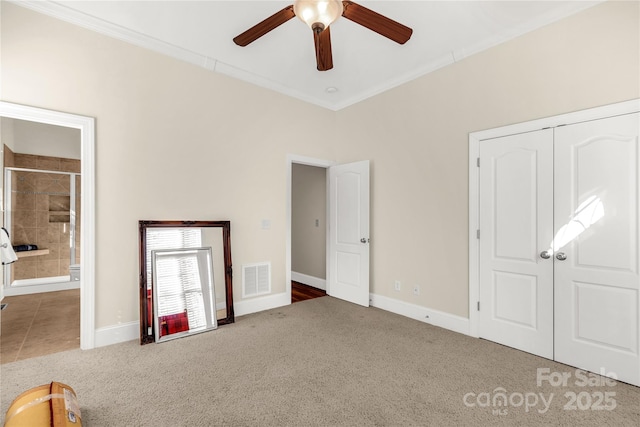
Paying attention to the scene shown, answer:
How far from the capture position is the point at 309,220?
5383 millimetres

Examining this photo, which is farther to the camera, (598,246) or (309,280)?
(309,280)

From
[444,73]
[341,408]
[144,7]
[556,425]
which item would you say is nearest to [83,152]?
[144,7]

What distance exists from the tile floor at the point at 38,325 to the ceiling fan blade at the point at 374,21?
3697 mm

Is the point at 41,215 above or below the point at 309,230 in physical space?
above

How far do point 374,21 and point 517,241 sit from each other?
2.33 m

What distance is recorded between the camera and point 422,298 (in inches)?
140

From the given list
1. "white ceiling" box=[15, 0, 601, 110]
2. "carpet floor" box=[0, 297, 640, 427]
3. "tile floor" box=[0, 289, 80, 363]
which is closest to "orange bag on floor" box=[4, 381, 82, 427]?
"carpet floor" box=[0, 297, 640, 427]

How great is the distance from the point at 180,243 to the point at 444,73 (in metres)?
3.51

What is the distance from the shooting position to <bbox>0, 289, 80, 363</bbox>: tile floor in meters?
2.74

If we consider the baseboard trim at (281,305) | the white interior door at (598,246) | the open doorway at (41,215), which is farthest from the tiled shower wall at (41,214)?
the white interior door at (598,246)

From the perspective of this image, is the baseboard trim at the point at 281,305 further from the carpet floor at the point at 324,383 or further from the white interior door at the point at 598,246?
the white interior door at the point at 598,246

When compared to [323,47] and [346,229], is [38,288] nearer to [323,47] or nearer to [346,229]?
[346,229]

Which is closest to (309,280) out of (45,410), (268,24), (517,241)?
(517,241)

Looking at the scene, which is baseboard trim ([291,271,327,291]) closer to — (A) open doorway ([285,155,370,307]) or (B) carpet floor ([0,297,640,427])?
(A) open doorway ([285,155,370,307])
